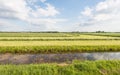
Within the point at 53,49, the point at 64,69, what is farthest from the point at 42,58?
the point at 64,69

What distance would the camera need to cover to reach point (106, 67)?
12.0 metres

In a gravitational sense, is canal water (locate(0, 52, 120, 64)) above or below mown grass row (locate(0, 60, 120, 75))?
below

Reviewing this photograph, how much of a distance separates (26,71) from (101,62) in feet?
17.8

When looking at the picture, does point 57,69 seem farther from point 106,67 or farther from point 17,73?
point 106,67

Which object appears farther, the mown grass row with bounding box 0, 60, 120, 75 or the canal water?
the canal water

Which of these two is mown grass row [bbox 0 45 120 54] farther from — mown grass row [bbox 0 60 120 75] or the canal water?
mown grass row [bbox 0 60 120 75]

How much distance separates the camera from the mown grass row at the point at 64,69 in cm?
1049

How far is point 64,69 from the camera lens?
11102 millimetres

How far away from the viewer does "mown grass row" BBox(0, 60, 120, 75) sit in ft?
34.4

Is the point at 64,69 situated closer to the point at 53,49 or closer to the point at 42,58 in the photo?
the point at 42,58

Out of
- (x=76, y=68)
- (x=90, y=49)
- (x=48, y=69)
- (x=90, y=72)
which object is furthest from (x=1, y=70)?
(x=90, y=49)

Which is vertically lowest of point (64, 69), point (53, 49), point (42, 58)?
point (42, 58)

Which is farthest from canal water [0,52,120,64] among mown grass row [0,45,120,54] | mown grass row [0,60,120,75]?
mown grass row [0,60,120,75]

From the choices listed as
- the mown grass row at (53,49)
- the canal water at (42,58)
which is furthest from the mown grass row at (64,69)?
the mown grass row at (53,49)
